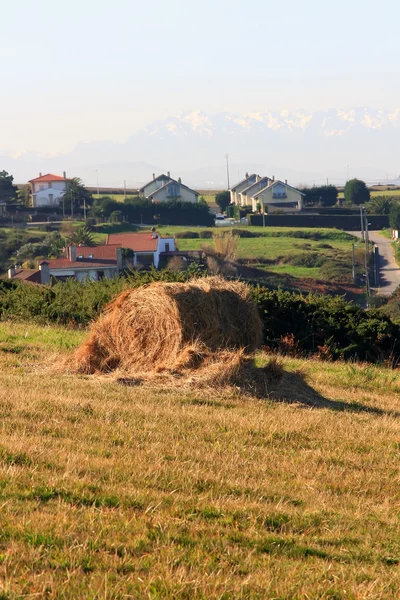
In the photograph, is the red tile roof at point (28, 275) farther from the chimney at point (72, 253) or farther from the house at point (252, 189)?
the house at point (252, 189)

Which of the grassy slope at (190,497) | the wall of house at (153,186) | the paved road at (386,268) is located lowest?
the paved road at (386,268)

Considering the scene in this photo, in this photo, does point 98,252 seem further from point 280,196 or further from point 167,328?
point 280,196

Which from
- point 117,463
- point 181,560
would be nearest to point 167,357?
point 117,463

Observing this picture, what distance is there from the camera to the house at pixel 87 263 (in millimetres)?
63312

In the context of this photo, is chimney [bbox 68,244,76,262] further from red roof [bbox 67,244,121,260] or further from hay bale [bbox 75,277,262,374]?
hay bale [bbox 75,277,262,374]

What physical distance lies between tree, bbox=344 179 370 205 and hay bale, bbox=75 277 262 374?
11563cm

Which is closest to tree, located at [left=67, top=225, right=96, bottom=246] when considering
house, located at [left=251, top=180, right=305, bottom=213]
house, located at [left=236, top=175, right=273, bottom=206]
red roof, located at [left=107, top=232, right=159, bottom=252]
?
red roof, located at [left=107, top=232, right=159, bottom=252]

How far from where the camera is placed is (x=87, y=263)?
2510 inches

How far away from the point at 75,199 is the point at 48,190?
8832mm

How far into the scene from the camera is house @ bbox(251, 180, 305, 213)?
413 ft

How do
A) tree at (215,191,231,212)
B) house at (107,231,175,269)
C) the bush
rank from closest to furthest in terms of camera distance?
1. house at (107,231,175,269)
2. the bush
3. tree at (215,191,231,212)

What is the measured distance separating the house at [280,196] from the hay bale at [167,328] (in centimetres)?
11062

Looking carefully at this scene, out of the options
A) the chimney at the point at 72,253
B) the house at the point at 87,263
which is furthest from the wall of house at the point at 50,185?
the chimney at the point at 72,253

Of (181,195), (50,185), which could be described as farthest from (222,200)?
(50,185)
